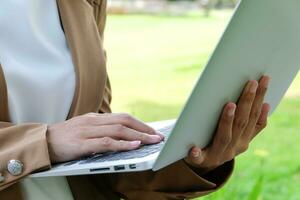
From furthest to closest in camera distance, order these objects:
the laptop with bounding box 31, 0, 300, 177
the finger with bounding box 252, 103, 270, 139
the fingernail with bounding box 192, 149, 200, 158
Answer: the finger with bounding box 252, 103, 270, 139
the fingernail with bounding box 192, 149, 200, 158
the laptop with bounding box 31, 0, 300, 177

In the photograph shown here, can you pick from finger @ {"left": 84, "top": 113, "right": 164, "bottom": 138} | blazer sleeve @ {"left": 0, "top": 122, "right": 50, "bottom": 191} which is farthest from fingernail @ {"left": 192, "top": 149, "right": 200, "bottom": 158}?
blazer sleeve @ {"left": 0, "top": 122, "right": 50, "bottom": 191}

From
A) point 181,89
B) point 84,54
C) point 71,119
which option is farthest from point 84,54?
point 181,89

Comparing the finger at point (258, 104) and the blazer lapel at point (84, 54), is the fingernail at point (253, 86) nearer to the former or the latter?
the finger at point (258, 104)

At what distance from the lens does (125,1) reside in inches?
915

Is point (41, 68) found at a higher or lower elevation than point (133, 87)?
higher

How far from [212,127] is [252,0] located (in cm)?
24

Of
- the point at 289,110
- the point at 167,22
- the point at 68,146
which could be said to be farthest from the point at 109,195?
the point at 167,22

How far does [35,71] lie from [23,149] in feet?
0.62

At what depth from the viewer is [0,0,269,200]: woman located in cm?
120

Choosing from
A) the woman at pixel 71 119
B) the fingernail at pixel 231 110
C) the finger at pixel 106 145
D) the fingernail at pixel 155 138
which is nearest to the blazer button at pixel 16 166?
the woman at pixel 71 119

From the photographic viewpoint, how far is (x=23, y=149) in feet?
3.98

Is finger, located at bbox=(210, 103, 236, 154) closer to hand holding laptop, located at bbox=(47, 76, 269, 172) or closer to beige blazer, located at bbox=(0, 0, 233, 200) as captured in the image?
hand holding laptop, located at bbox=(47, 76, 269, 172)

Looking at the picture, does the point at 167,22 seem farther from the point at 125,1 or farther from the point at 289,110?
the point at 289,110

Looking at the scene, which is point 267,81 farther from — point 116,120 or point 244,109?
point 116,120
